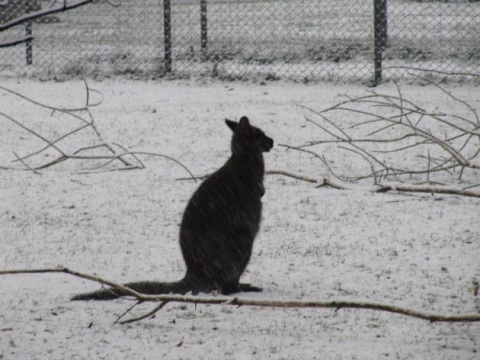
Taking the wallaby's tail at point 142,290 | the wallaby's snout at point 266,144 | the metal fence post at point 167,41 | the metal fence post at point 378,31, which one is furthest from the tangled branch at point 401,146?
the metal fence post at point 167,41

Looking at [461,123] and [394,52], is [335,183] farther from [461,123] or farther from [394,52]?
[394,52]

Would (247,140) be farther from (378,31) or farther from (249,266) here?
(378,31)

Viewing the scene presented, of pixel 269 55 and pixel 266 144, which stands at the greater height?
pixel 269 55

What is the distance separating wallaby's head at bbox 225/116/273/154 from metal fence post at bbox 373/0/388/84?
17.2ft

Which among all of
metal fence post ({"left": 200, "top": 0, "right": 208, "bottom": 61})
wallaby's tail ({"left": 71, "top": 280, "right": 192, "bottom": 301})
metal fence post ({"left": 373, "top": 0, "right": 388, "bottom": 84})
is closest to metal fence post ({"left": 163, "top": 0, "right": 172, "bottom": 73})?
metal fence post ({"left": 200, "top": 0, "right": 208, "bottom": 61})

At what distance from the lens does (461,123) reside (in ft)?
26.2

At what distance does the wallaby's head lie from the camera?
15.5 feet

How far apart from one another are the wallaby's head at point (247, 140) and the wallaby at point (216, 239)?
340 millimetres

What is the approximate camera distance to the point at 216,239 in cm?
416

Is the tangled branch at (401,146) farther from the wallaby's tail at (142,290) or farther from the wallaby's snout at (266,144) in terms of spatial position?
the wallaby's tail at (142,290)

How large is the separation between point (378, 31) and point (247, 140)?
5.79 meters

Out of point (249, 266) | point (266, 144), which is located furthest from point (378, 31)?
point (249, 266)

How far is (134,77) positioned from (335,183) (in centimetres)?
557

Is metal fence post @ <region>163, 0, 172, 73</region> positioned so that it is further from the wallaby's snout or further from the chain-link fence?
the wallaby's snout
